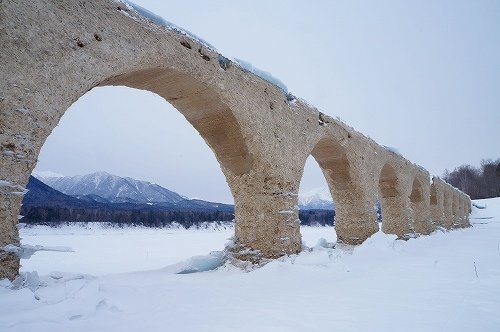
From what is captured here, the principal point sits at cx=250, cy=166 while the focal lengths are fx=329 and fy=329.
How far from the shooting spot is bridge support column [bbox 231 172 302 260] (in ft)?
16.0

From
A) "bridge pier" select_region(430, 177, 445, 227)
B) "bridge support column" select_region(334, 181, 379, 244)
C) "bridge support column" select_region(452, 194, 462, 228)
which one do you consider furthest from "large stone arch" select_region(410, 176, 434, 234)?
"bridge support column" select_region(452, 194, 462, 228)

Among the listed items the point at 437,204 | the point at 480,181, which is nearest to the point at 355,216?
the point at 437,204

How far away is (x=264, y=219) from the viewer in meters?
4.96

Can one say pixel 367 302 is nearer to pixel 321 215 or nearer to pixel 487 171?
pixel 321 215

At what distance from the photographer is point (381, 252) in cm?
571

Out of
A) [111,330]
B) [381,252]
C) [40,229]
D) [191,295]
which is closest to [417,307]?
[191,295]

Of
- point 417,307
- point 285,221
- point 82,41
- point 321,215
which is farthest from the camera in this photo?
point 321,215

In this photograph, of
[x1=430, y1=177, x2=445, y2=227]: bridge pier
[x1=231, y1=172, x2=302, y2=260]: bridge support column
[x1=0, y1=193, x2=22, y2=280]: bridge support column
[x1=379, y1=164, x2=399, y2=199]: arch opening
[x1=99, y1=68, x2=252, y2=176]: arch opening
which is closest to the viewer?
[x1=0, y1=193, x2=22, y2=280]: bridge support column

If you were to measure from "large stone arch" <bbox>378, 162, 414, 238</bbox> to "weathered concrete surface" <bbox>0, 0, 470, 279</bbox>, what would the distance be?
5.84 feet

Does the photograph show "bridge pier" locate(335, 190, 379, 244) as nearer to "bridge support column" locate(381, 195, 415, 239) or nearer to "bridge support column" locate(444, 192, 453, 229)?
"bridge support column" locate(381, 195, 415, 239)

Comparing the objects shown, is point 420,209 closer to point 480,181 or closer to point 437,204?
point 437,204

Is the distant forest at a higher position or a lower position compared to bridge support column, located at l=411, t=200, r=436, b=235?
higher

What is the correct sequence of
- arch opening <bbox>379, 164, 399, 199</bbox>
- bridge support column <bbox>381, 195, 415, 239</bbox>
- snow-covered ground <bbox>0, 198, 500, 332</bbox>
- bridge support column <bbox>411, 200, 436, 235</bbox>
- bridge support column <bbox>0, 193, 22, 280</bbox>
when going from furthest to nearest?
bridge support column <bbox>411, 200, 436, 235</bbox> < arch opening <bbox>379, 164, 399, 199</bbox> < bridge support column <bbox>381, 195, 415, 239</bbox> < bridge support column <bbox>0, 193, 22, 280</bbox> < snow-covered ground <bbox>0, 198, 500, 332</bbox>

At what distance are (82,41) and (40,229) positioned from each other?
2605cm
